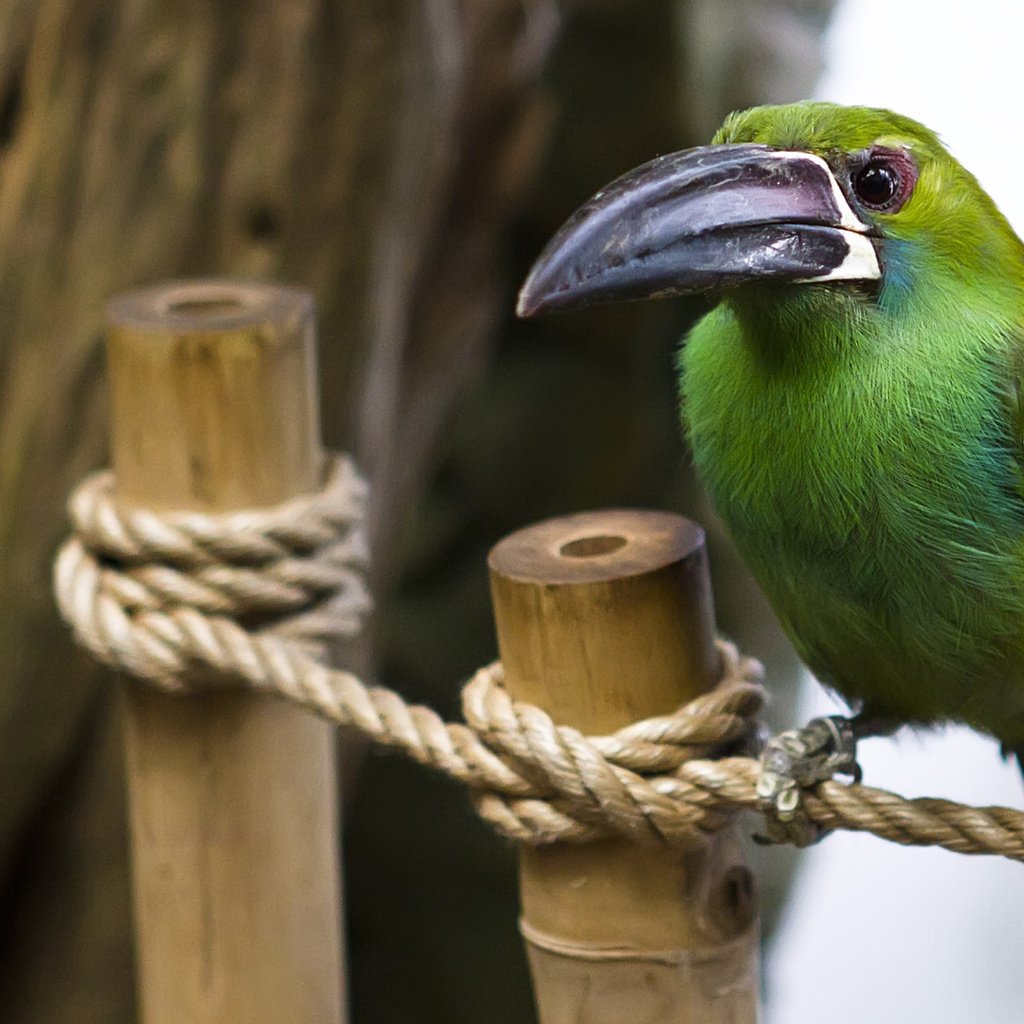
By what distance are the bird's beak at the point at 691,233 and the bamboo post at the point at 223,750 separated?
14.9 inches

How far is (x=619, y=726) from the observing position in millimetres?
1224

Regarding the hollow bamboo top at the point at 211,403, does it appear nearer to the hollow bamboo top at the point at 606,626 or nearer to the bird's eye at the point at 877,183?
the hollow bamboo top at the point at 606,626

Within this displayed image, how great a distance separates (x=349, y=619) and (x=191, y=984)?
372 millimetres

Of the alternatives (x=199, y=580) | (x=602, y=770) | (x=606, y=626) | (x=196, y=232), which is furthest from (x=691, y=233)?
(x=196, y=232)

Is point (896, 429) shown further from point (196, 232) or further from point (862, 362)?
point (196, 232)

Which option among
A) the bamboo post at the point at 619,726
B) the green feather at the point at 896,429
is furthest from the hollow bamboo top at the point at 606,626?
the green feather at the point at 896,429

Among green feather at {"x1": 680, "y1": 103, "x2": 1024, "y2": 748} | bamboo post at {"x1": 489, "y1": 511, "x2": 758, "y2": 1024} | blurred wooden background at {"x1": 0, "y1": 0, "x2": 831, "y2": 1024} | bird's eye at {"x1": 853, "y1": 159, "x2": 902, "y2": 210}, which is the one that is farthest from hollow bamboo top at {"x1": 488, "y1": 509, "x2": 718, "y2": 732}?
blurred wooden background at {"x1": 0, "y1": 0, "x2": 831, "y2": 1024}

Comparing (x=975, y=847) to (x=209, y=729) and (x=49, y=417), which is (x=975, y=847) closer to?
(x=209, y=729)

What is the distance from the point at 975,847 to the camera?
3.88 ft

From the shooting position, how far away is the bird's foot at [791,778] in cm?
120

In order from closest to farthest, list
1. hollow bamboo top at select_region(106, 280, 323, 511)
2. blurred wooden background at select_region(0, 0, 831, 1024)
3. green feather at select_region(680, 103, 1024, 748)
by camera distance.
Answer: green feather at select_region(680, 103, 1024, 748)
hollow bamboo top at select_region(106, 280, 323, 511)
blurred wooden background at select_region(0, 0, 831, 1024)

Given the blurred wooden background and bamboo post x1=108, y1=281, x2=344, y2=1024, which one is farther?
the blurred wooden background

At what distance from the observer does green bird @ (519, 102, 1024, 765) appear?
1190 millimetres

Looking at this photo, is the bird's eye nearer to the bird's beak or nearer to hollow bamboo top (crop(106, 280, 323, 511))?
the bird's beak
